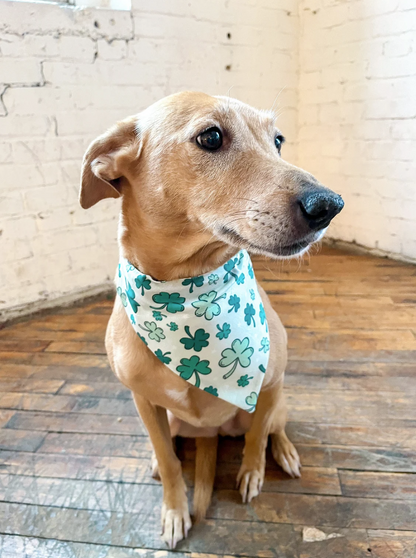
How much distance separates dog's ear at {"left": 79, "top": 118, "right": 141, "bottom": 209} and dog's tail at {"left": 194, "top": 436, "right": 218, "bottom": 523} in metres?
0.91

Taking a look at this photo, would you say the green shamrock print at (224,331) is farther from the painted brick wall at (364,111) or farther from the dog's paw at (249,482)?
the painted brick wall at (364,111)

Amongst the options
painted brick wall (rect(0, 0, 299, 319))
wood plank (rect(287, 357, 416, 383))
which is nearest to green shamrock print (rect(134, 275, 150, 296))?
wood plank (rect(287, 357, 416, 383))

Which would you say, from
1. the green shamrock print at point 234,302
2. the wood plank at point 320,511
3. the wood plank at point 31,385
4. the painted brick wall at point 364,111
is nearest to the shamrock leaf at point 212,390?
the green shamrock print at point 234,302

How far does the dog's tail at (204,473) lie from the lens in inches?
52.6

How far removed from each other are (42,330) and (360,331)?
1.80 meters

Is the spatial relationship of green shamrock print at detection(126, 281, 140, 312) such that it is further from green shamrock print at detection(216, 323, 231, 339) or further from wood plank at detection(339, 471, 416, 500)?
wood plank at detection(339, 471, 416, 500)

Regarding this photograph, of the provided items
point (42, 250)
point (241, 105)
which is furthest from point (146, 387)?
point (42, 250)

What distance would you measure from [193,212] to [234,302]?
12.5 inches

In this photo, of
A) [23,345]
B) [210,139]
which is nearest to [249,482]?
[210,139]

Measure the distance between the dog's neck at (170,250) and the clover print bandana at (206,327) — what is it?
23 millimetres

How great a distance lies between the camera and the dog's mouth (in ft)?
3.05

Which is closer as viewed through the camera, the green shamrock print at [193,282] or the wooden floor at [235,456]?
the green shamrock print at [193,282]

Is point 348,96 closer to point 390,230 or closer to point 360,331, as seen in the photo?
point 390,230

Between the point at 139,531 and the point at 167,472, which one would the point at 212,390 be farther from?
the point at 139,531
